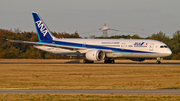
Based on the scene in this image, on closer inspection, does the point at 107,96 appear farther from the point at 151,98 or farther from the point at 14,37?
the point at 14,37

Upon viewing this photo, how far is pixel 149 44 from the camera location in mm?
46281

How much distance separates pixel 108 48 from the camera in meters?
48.0

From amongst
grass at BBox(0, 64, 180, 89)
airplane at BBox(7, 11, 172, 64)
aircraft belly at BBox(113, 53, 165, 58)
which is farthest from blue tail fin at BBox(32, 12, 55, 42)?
grass at BBox(0, 64, 180, 89)

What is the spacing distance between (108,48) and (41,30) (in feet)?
46.8

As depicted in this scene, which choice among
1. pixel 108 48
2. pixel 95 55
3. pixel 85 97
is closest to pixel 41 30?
pixel 95 55

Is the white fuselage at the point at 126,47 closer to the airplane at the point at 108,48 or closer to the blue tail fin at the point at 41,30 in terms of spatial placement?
the airplane at the point at 108,48

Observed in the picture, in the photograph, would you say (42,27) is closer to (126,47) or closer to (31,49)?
(126,47)

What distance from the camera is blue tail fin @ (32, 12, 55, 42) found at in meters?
52.8

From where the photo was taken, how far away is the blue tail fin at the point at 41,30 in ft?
173

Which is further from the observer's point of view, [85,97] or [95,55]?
[95,55]

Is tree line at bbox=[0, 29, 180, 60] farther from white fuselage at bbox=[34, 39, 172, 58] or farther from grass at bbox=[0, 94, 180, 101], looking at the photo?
grass at bbox=[0, 94, 180, 101]

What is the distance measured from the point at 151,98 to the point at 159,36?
257 feet

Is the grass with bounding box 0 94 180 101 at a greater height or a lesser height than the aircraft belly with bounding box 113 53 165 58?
lesser

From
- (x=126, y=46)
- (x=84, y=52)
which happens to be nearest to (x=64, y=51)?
(x=84, y=52)
